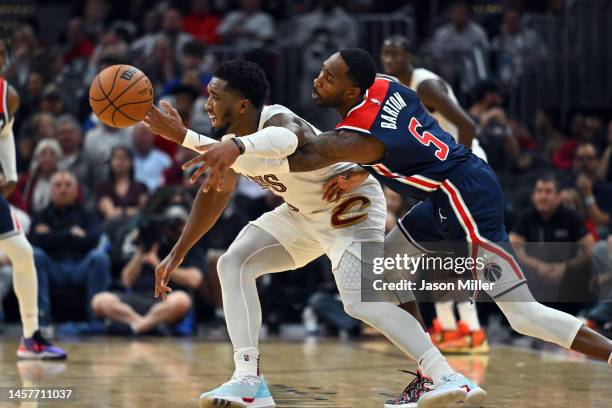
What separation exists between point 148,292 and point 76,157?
2381 mm

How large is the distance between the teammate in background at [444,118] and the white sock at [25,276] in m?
3.00

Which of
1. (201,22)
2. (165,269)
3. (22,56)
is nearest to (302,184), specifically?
(165,269)

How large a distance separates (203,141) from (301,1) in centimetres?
1066

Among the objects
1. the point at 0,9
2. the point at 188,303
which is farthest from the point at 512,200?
the point at 0,9

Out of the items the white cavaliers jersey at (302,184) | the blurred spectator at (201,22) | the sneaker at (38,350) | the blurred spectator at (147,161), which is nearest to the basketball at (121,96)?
the white cavaliers jersey at (302,184)

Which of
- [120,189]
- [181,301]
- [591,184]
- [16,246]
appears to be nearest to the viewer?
[16,246]

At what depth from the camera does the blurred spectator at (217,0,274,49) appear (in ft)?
48.0

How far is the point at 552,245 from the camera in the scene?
10398 millimetres

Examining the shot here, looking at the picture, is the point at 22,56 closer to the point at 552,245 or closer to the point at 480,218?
the point at 552,245

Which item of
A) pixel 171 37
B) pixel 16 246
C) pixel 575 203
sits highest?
pixel 171 37

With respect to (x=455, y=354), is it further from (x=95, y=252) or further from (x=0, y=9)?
(x=0, y=9)

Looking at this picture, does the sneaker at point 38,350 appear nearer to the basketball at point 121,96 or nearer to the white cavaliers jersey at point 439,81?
the basketball at point 121,96

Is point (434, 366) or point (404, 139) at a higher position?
point (404, 139)

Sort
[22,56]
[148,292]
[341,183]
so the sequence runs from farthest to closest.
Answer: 1. [22,56]
2. [148,292]
3. [341,183]
